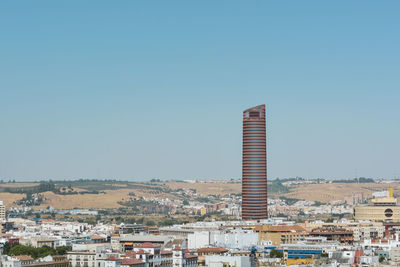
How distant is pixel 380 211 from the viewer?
18325 centimetres

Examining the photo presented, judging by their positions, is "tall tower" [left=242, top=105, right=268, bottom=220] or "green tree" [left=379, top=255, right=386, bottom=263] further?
"tall tower" [left=242, top=105, right=268, bottom=220]

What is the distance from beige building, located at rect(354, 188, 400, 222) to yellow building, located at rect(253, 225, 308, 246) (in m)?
43.7

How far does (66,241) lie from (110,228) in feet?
99.4

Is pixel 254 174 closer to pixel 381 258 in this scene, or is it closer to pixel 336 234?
pixel 336 234

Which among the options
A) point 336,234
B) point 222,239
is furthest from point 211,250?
point 336,234

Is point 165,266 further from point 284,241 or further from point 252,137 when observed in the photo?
point 252,137

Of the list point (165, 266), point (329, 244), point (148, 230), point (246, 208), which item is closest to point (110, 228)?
point (148, 230)

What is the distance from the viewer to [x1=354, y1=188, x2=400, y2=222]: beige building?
7170 inches

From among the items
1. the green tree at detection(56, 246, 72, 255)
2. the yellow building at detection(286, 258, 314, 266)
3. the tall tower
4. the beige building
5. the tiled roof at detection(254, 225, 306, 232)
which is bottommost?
the yellow building at detection(286, 258, 314, 266)

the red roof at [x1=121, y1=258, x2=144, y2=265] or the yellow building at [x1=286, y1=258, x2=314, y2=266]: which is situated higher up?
the red roof at [x1=121, y1=258, x2=144, y2=265]

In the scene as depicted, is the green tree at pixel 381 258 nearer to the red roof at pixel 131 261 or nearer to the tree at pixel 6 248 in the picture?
the red roof at pixel 131 261

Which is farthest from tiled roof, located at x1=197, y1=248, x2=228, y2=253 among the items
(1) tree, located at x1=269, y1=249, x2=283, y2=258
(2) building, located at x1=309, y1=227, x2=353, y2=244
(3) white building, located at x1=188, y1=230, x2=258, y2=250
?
(2) building, located at x1=309, y1=227, x2=353, y2=244

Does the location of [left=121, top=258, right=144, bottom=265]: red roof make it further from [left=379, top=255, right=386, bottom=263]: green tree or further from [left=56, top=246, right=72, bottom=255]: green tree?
[left=379, top=255, right=386, bottom=263]: green tree

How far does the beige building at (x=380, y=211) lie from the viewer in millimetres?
182125
